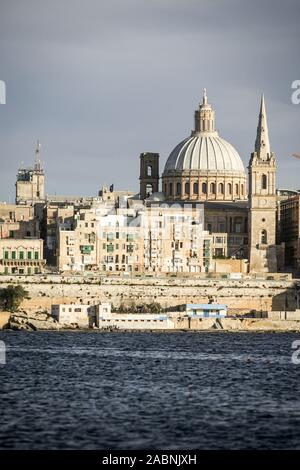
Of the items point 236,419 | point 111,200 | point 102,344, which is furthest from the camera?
point 111,200

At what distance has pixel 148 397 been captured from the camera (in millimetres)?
58062

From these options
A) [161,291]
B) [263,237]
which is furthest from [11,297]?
[263,237]

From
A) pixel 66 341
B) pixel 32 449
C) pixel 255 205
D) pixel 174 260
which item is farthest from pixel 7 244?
pixel 32 449

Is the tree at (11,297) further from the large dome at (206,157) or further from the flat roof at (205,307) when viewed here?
the large dome at (206,157)

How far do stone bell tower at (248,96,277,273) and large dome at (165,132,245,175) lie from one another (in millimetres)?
10073

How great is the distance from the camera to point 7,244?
13112cm

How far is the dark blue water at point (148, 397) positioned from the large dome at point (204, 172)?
196 feet

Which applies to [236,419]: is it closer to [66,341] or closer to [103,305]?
[66,341]

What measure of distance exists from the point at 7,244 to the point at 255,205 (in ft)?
77.6

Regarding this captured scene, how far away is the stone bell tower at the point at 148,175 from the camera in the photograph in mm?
155875

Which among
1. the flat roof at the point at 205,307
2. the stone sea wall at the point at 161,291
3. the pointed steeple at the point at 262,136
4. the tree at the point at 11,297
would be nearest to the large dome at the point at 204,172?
the pointed steeple at the point at 262,136

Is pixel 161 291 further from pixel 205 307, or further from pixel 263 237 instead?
pixel 263 237

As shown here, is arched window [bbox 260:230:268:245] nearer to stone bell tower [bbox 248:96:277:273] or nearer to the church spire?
stone bell tower [bbox 248:96:277:273]

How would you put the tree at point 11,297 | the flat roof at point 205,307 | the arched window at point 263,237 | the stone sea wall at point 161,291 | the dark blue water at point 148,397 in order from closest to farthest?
A: the dark blue water at point 148,397, the flat roof at point 205,307, the tree at point 11,297, the stone sea wall at point 161,291, the arched window at point 263,237
